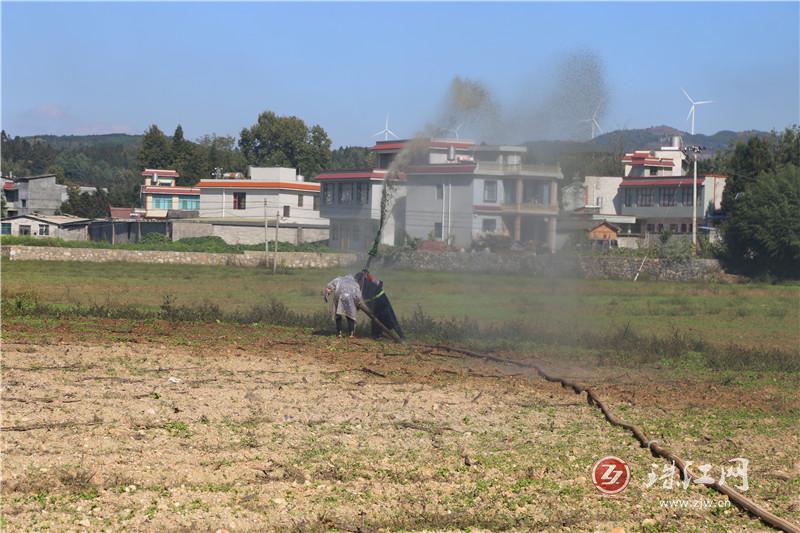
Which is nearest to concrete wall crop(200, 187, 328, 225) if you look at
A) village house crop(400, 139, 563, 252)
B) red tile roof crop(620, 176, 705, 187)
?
red tile roof crop(620, 176, 705, 187)

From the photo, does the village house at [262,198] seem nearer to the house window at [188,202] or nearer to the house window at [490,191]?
the house window at [188,202]

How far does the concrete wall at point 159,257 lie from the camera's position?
189 ft

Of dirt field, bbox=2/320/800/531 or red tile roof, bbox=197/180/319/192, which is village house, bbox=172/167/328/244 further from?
dirt field, bbox=2/320/800/531

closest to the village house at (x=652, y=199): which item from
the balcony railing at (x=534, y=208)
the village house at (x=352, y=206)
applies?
the village house at (x=352, y=206)

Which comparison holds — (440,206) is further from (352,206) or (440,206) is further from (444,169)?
(352,206)

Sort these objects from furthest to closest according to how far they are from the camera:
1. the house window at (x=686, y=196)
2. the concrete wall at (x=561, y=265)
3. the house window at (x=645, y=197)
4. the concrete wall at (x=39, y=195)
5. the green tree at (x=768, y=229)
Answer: the concrete wall at (x=39, y=195), the house window at (x=645, y=197), the house window at (x=686, y=196), the green tree at (x=768, y=229), the concrete wall at (x=561, y=265)

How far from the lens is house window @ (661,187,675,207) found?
80844 mm

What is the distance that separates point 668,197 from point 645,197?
242cm

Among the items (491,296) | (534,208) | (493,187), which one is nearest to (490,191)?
(493,187)

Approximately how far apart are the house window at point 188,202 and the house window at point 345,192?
1734 inches

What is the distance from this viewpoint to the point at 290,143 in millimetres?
119875

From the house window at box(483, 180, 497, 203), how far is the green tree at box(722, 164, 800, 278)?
42575 mm

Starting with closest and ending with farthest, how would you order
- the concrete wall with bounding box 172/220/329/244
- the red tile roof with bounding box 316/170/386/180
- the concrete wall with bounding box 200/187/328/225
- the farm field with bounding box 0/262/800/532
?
the farm field with bounding box 0/262/800/532, the red tile roof with bounding box 316/170/386/180, the concrete wall with bounding box 172/220/329/244, the concrete wall with bounding box 200/187/328/225

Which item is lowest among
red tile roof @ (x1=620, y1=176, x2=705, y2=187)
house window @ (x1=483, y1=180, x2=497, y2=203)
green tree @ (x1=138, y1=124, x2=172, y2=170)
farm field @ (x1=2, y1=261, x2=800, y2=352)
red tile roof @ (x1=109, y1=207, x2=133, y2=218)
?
farm field @ (x1=2, y1=261, x2=800, y2=352)
